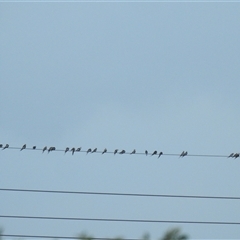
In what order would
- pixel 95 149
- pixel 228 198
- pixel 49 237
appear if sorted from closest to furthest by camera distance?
pixel 49 237
pixel 228 198
pixel 95 149

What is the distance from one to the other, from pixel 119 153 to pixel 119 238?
15.7 m

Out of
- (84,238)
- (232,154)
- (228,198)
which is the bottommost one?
(84,238)

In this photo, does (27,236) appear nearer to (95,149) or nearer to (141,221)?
(141,221)

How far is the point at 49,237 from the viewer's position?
91.6 feet

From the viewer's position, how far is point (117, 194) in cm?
2922

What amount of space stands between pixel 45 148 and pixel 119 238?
1539 centimetres

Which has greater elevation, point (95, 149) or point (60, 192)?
point (95, 149)

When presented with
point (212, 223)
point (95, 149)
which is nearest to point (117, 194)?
point (212, 223)

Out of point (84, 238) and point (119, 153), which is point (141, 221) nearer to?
point (84, 238)

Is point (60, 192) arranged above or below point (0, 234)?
above

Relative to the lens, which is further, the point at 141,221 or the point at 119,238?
the point at 141,221

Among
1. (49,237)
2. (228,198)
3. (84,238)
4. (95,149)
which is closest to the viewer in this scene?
(84,238)

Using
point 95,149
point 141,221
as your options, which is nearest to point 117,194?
point 141,221

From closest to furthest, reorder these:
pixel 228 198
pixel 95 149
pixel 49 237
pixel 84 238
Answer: pixel 84 238 < pixel 49 237 < pixel 228 198 < pixel 95 149
